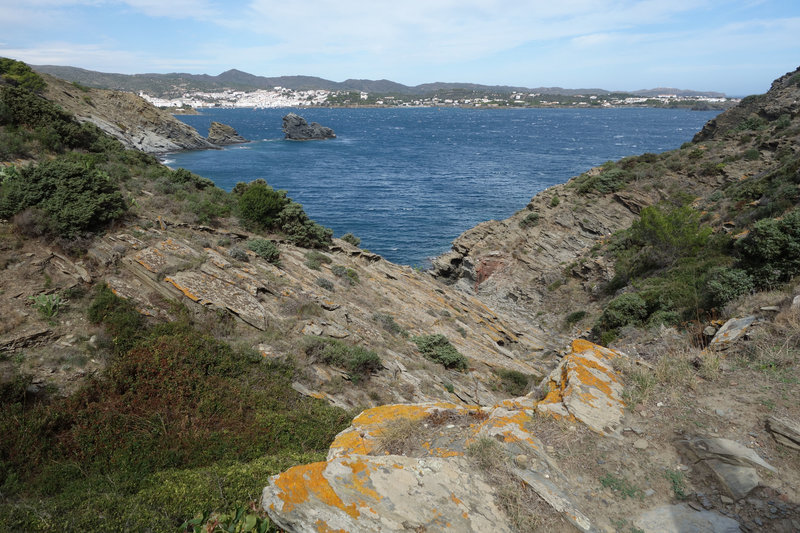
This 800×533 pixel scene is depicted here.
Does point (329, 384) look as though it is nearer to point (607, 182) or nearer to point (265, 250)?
point (265, 250)

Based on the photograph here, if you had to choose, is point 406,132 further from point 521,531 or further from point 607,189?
point 521,531

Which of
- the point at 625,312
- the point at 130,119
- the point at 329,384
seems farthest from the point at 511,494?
the point at 130,119

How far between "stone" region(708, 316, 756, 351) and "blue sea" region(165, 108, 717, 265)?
32327 millimetres

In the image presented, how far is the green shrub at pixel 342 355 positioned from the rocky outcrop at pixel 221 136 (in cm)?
11343

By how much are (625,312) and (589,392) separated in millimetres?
13134

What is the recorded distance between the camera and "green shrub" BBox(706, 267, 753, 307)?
12.9 meters

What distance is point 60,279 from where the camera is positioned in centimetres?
1055

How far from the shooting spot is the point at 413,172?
82.2 m

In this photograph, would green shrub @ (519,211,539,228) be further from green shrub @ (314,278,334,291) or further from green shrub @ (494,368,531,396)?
green shrub @ (314,278,334,291)

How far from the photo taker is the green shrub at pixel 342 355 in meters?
11.7

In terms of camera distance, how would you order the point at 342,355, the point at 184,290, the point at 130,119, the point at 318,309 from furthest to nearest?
the point at 130,119 < the point at 318,309 < the point at 342,355 < the point at 184,290

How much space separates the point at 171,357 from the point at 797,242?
18.6 metres

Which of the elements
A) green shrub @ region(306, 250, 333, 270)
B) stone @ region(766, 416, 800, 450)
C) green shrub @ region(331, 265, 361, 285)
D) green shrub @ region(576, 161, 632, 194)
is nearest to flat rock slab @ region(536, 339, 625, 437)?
stone @ region(766, 416, 800, 450)

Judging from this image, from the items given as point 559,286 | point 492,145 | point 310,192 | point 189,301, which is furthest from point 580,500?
point 492,145
